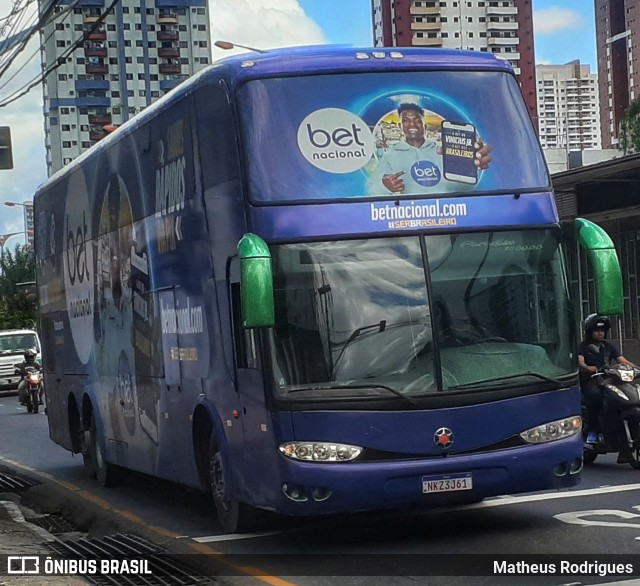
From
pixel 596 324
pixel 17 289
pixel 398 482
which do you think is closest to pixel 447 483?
pixel 398 482

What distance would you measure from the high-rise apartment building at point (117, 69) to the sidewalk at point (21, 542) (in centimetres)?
13468

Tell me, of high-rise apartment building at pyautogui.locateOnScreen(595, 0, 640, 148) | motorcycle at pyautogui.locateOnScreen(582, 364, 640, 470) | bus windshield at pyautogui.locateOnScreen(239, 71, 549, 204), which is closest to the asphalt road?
motorcycle at pyautogui.locateOnScreen(582, 364, 640, 470)

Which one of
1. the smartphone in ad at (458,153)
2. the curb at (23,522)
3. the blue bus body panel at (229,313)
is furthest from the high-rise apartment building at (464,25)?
the smartphone in ad at (458,153)

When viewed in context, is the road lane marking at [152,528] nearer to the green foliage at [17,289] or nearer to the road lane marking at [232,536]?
the road lane marking at [232,536]

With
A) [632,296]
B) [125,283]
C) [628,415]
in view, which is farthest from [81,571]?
[632,296]

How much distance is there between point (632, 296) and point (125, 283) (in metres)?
25.8

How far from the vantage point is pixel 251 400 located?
960 centimetres

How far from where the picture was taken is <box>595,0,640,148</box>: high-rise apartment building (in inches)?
6412

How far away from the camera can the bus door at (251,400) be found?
9359 millimetres

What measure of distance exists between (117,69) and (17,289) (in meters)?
55.4

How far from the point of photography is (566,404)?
9.59 meters

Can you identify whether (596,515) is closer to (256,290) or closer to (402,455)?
(402,455)

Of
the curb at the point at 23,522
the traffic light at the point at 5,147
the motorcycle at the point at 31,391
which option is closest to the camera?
the curb at the point at 23,522

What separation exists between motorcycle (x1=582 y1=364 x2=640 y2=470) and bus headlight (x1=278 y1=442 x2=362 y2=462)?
529cm
